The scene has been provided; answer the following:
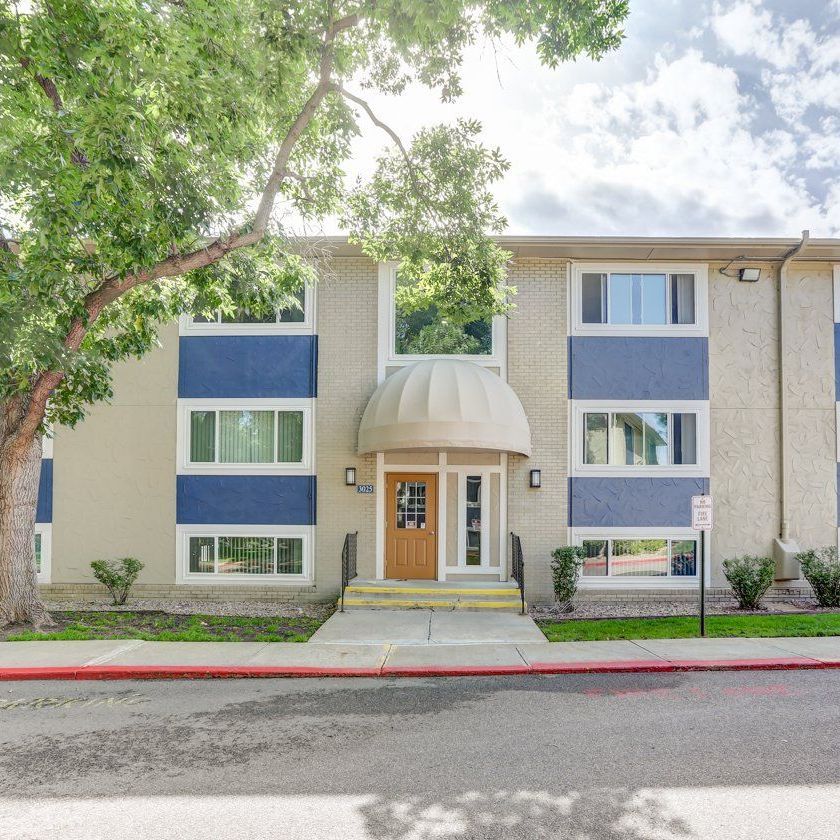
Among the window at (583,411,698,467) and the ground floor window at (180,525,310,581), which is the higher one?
the window at (583,411,698,467)

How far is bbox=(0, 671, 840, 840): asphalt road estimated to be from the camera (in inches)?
184

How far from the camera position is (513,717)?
23.0 ft

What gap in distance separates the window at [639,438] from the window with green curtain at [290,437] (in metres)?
6.83

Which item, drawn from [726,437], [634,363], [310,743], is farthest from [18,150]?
[726,437]

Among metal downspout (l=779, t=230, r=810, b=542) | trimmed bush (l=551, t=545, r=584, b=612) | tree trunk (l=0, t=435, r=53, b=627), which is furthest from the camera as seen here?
metal downspout (l=779, t=230, r=810, b=542)

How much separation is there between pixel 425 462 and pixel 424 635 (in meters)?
4.98

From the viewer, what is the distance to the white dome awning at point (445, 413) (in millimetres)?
13422

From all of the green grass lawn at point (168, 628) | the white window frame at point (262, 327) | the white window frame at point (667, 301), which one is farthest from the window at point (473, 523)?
the white window frame at point (262, 327)

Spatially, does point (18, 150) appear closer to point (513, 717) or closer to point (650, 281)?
point (513, 717)

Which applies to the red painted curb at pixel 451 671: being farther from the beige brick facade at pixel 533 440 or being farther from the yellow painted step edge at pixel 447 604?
the beige brick facade at pixel 533 440

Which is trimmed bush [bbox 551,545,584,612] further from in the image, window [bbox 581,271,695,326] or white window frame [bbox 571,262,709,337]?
window [bbox 581,271,695,326]

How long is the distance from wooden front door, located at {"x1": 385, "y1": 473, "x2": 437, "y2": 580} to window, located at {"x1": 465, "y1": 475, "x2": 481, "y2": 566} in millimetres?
790

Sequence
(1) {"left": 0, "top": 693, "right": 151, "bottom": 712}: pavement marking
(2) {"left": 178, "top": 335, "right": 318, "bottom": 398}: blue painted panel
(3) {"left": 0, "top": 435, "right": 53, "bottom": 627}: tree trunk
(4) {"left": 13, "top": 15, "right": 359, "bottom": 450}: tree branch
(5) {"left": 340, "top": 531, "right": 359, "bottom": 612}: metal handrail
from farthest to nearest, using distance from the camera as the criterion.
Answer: (2) {"left": 178, "top": 335, "right": 318, "bottom": 398}: blue painted panel, (5) {"left": 340, "top": 531, "right": 359, "bottom": 612}: metal handrail, (3) {"left": 0, "top": 435, "right": 53, "bottom": 627}: tree trunk, (4) {"left": 13, "top": 15, "right": 359, "bottom": 450}: tree branch, (1) {"left": 0, "top": 693, "right": 151, "bottom": 712}: pavement marking

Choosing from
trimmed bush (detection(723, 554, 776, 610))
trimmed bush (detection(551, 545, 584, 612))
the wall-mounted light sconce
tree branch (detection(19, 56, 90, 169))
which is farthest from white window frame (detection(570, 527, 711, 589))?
tree branch (detection(19, 56, 90, 169))
